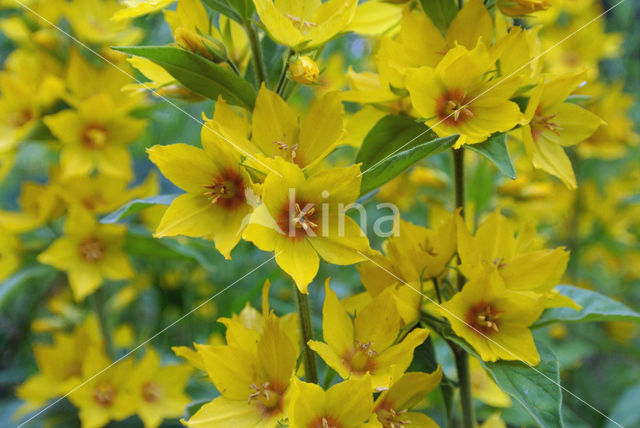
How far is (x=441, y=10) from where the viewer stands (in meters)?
0.91

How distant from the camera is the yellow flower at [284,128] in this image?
82 centimetres

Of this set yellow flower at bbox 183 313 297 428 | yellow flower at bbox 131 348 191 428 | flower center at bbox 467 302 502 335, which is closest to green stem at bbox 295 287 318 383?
yellow flower at bbox 183 313 297 428

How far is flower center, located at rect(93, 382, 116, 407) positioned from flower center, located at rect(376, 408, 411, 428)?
34.9 inches

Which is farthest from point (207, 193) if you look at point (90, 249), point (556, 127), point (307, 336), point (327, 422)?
point (90, 249)

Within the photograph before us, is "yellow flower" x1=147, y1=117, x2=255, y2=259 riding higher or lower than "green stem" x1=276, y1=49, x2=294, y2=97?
lower

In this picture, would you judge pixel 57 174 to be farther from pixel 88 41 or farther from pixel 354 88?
pixel 354 88

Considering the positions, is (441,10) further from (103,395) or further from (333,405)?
(103,395)

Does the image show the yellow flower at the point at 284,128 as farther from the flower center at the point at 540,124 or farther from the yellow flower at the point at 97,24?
the yellow flower at the point at 97,24

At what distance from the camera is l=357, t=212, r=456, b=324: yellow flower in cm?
87

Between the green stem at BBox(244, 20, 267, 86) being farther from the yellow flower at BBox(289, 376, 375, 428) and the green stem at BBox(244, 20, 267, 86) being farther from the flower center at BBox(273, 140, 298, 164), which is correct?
the yellow flower at BBox(289, 376, 375, 428)

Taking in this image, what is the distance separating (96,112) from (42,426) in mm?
901

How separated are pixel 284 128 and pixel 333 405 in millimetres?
394

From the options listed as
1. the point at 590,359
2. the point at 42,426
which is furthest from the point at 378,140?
the point at 590,359

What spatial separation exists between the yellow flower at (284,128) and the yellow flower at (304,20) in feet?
0.28
